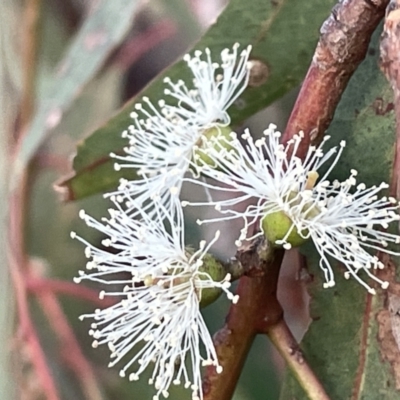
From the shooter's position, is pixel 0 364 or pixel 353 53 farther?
pixel 0 364

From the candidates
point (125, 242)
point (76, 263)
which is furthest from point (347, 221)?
point (76, 263)

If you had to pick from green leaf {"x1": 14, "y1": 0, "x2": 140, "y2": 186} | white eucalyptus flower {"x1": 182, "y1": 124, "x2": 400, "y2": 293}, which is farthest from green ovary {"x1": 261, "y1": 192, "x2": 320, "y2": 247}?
green leaf {"x1": 14, "y1": 0, "x2": 140, "y2": 186}

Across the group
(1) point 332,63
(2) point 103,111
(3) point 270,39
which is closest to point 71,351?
(2) point 103,111

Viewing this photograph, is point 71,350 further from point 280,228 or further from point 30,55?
point 280,228

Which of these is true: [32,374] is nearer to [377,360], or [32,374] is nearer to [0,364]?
[0,364]

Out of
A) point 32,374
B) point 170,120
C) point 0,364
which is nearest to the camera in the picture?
point 170,120

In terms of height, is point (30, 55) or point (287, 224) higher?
point (30, 55)
